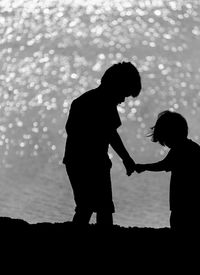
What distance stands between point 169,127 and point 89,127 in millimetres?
637

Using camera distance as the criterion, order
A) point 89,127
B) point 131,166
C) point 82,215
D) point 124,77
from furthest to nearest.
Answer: point 131,166
point 82,215
point 89,127
point 124,77

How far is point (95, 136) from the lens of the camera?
4285 millimetres

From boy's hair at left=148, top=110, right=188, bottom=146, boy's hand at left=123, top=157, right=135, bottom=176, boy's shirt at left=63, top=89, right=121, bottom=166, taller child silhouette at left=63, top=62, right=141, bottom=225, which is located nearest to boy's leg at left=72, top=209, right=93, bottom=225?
taller child silhouette at left=63, top=62, right=141, bottom=225

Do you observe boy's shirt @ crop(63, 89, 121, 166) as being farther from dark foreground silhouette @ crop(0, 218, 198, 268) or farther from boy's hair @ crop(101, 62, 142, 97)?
dark foreground silhouette @ crop(0, 218, 198, 268)

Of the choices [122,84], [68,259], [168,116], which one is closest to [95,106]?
[122,84]

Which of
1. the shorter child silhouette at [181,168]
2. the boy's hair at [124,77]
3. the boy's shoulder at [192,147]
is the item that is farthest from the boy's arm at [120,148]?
the boy's shoulder at [192,147]

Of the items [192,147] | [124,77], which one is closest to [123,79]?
[124,77]

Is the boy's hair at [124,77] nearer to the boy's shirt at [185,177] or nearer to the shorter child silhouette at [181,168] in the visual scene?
the shorter child silhouette at [181,168]

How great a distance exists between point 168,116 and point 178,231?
3.17 ft

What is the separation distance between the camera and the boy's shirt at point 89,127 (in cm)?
Result: 423

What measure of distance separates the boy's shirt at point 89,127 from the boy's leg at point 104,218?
46 centimetres

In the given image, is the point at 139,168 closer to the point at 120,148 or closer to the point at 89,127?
the point at 120,148

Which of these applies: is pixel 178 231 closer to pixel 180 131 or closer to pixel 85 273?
pixel 180 131

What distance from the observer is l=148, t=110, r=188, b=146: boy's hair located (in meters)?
4.23
